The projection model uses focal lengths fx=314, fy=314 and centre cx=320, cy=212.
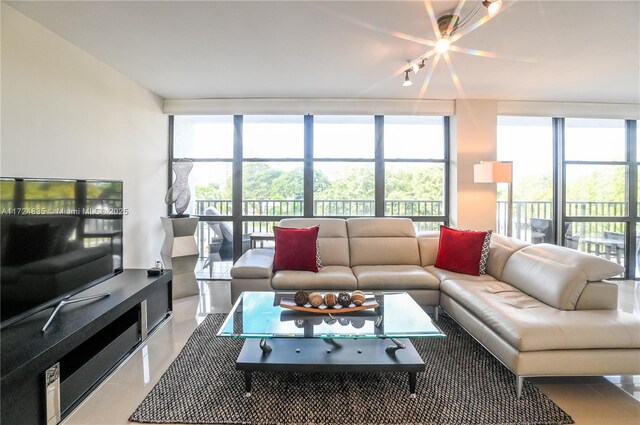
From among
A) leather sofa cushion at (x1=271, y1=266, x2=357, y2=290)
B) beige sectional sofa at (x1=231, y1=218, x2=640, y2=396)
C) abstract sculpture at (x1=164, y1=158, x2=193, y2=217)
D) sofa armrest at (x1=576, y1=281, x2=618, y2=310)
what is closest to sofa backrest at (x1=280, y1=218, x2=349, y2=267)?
beige sectional sofa at (x1=231, y1=218, x2=640, y2=396)

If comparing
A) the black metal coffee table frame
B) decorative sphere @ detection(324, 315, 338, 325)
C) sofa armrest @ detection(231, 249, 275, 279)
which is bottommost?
the black metal coffee table frame

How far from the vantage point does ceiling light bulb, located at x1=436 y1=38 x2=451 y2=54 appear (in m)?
2.37

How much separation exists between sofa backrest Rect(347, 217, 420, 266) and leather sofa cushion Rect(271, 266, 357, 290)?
542 millimetres

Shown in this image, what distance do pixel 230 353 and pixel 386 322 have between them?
1.20m

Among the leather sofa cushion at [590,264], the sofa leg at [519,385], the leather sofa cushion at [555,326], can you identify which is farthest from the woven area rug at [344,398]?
the leather sofa cushion at [590,264]

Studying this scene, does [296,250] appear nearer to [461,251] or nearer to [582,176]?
[461,251]

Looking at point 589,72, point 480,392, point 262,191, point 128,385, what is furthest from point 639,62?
point 128,385

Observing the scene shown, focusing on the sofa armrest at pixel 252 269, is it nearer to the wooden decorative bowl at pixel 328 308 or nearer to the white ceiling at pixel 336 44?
the wooden decorative bowl at pixel 328 308

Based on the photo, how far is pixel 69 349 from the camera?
1704 millimetres

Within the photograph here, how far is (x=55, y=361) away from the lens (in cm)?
159

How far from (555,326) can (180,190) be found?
368 centimetres

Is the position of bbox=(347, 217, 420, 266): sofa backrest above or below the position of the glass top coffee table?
above

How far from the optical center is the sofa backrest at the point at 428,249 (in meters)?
3.45

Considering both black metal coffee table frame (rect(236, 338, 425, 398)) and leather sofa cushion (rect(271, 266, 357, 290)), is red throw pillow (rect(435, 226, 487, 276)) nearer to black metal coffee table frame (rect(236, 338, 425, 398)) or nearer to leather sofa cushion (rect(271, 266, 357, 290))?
leather sofa cushion (rect(271, 266, 357, 290))
